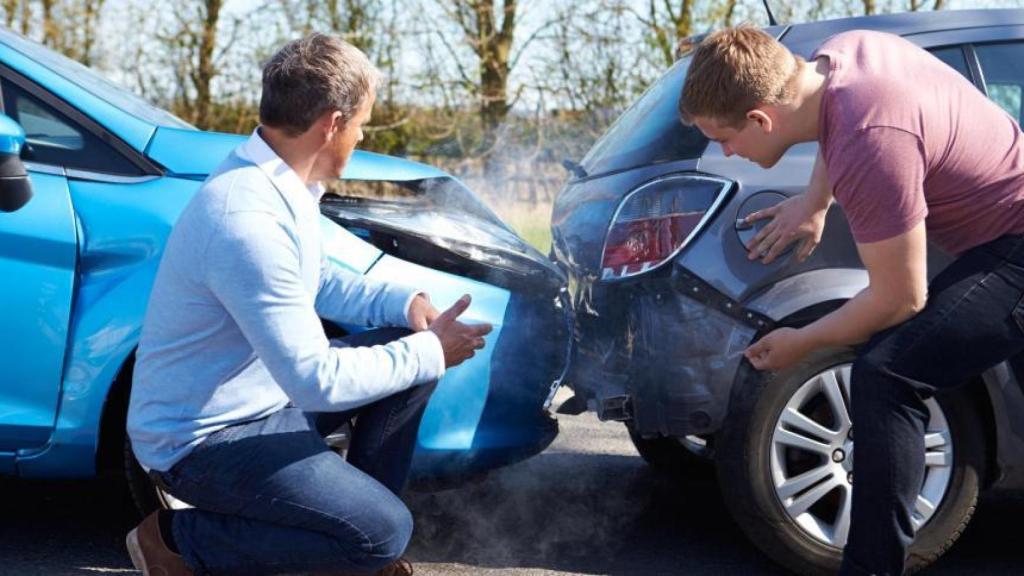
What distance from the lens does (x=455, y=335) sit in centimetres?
283

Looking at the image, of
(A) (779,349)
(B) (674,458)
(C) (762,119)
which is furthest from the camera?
(B) (674,458)

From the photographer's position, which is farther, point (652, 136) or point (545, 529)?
point (545, 529)

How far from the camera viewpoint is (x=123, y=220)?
10.5ft

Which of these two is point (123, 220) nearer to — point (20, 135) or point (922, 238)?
point (20, 135)

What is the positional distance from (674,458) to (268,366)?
7.24 ft

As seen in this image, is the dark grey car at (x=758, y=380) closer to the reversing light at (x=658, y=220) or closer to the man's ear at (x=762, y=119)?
the reversing light at (x=658, y=220)

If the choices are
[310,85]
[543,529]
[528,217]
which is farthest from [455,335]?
[528,217]

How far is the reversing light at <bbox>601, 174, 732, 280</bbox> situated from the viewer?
342cm

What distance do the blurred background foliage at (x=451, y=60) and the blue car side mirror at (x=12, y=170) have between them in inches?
310

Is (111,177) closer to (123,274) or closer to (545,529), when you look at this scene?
(123,274)

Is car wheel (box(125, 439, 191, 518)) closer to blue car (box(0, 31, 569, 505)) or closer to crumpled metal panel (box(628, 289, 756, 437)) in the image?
blue car (box(0, 31, 569, 505))

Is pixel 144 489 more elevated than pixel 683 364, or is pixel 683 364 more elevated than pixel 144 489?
pixel 683 364

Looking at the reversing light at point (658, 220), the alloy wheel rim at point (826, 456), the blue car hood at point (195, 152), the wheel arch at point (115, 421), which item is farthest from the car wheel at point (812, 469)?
the wheel arch at point (115, 421)

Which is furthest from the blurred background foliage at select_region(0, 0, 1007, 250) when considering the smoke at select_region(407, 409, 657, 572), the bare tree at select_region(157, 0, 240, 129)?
the smoke at select_region(407, 409, 657, 572)
